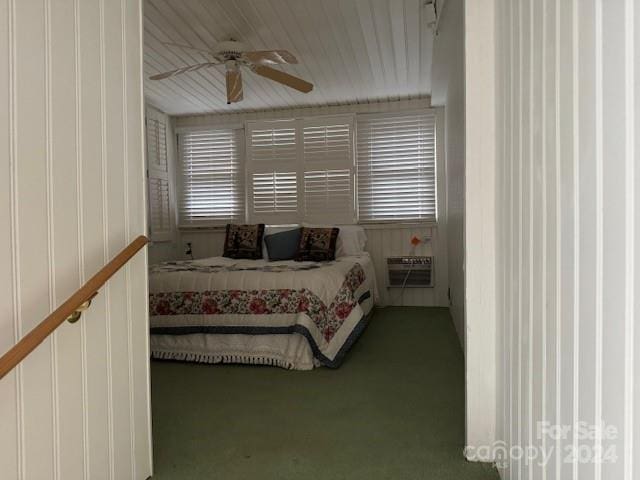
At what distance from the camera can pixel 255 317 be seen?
10.6ft

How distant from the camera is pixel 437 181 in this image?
5258 mm

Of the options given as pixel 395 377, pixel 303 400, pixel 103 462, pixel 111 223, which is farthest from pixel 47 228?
pixel 395 377

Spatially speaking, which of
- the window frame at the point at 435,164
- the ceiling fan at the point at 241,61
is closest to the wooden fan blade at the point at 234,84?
the ceiling fan at the point at 241,61

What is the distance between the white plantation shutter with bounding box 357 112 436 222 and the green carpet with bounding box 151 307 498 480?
2242 millimetres

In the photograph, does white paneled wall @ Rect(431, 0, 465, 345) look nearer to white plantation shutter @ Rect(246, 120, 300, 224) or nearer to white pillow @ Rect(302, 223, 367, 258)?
white pillow @ Rect(302, 223, 367, 258)

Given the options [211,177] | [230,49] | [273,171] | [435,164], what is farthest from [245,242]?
[435,164]

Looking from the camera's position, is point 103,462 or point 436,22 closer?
point 103,462

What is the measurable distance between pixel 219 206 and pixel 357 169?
6.03ft

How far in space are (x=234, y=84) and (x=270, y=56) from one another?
51 cm

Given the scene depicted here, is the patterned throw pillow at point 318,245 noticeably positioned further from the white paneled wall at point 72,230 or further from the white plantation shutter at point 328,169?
the white paneled wall at point 72,230

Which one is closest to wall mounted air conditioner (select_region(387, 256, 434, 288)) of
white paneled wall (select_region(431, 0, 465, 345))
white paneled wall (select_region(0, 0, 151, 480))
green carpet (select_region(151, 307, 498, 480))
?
white paneled wall (select_region(431, 0, 465, 345))

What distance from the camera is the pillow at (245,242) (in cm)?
497

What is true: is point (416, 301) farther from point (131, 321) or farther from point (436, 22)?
point (131, 321)

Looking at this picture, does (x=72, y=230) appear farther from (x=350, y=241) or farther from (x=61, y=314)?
(x=350, y=241)
